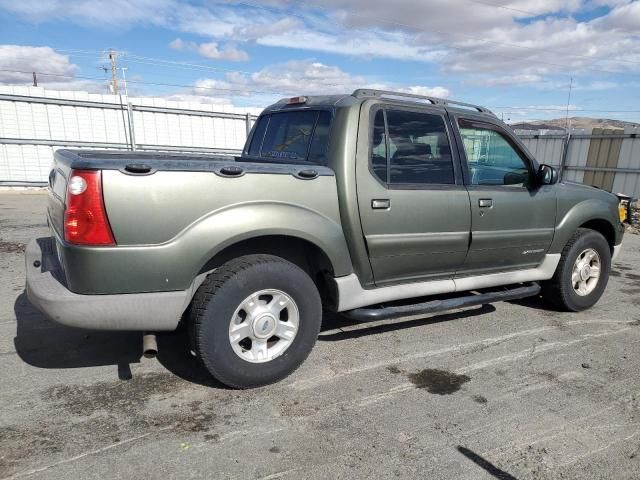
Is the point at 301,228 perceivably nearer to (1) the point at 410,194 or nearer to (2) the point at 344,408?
(1) the point at 410,194

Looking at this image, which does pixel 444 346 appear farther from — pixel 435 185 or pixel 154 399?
pixel 154 399

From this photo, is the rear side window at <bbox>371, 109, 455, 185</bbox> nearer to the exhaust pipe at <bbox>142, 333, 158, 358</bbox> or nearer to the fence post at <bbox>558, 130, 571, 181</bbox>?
the exhaust pipe at <bbox>142, 333, 158, 358</bbox>

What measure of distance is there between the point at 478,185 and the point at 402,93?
3.23 ft

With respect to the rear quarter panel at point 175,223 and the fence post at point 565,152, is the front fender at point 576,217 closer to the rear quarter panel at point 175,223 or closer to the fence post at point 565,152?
the rear quarter panel at point 175,223

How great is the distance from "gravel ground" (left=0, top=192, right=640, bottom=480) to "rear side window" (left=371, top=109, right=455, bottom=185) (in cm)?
137

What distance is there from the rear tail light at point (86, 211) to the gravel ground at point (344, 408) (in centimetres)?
103

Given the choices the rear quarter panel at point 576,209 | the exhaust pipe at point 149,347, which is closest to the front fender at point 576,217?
the rear quarter panel at point 576,209

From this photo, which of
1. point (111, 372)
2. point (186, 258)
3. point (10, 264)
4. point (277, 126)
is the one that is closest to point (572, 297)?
point (277, 126)

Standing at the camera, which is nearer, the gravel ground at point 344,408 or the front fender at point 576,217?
the gravel ground at point 344,408

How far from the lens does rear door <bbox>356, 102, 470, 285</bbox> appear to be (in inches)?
132

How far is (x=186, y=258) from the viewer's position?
108 inches

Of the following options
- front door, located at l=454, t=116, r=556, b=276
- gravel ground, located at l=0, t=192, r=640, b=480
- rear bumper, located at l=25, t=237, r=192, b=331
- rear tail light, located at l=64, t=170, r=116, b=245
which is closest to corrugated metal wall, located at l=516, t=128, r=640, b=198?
front door, located at l=454, t=116, r=556, b=276

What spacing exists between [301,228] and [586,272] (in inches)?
131

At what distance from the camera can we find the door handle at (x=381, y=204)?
3330mm
